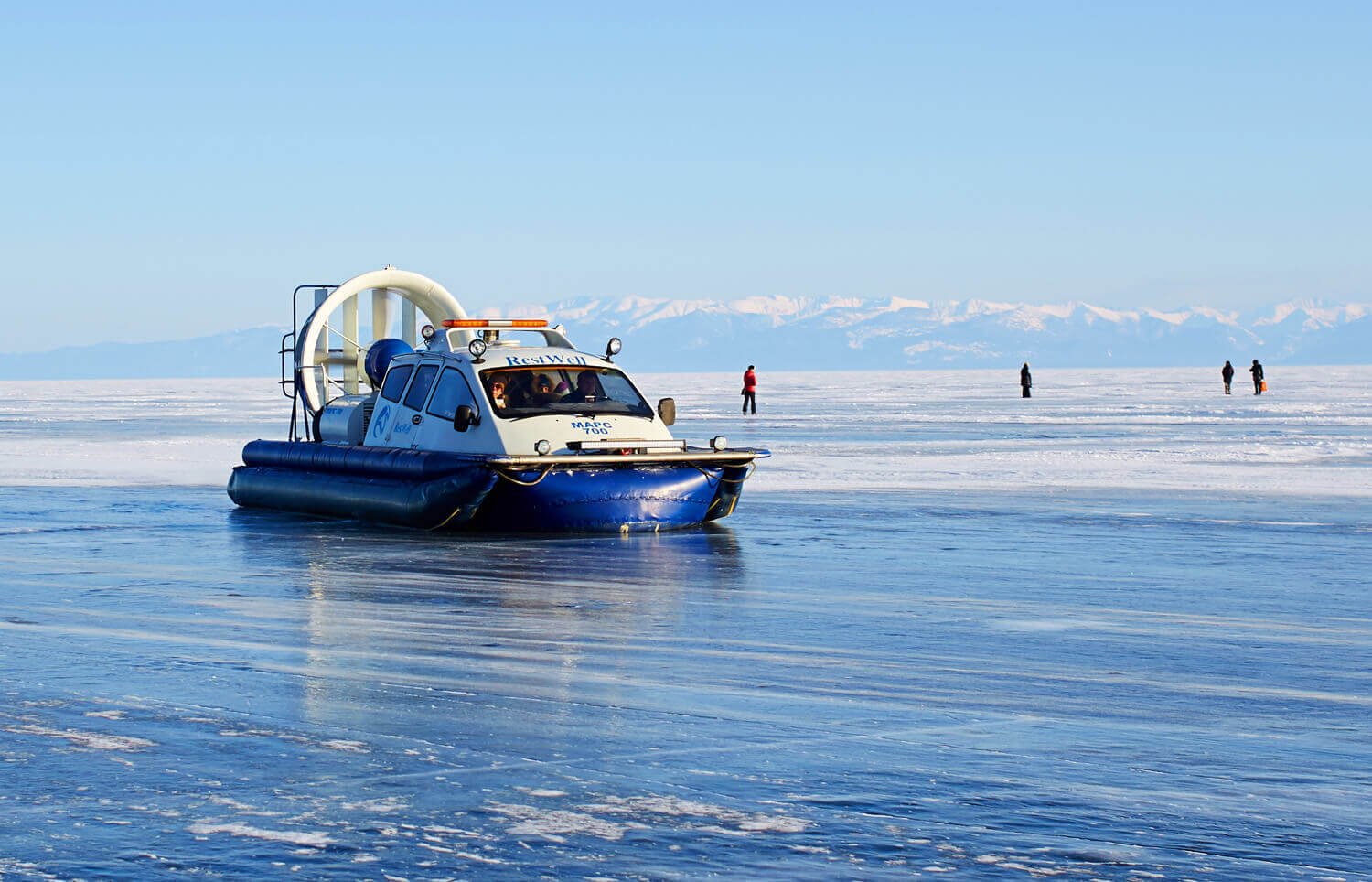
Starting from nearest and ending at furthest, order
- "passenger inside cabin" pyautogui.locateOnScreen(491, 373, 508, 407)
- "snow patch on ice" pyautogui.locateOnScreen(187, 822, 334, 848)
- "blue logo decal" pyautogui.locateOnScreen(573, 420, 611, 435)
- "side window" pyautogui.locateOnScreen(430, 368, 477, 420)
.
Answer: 1. "snow patch on ice" pyautogui.locateOnScreen(187, 822, 334, 848)
2. "blue logo decal" pyautogui.locateOnScreen(573, 420, 611, 435)
3. "passenger inside cabin" pyautogui.locateOnScreen(491, 373, 508, 407)
4. "side window" pyautogui.locateOnScreen(430, 368, 477, 420)

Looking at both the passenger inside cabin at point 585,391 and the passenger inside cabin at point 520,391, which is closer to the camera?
the passenger inside cabin at point 520,391

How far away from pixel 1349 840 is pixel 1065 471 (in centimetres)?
1598

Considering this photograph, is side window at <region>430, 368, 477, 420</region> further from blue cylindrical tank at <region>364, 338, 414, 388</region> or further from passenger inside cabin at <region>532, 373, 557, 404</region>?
blue cylindrical tank at <region>364, 338, 414, 388</region>

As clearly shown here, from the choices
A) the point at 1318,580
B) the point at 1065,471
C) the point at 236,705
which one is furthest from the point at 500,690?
the point at 1065,471

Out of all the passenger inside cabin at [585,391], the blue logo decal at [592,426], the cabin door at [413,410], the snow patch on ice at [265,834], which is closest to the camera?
the snow patch on ice at [265,834]

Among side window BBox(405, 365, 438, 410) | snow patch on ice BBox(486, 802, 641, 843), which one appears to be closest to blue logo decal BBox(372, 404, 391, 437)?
side window BBox(405, 365, 438, 410)

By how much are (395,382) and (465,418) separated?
6.13 ft

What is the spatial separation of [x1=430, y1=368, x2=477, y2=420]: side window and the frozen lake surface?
114cm

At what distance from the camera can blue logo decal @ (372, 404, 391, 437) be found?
52.2 ft

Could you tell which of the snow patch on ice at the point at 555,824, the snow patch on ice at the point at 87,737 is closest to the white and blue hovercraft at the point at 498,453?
the snow patch on ice at the point at 87,737

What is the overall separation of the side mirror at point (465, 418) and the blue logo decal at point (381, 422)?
1538 millimetres

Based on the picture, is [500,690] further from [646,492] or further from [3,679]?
[646,492]

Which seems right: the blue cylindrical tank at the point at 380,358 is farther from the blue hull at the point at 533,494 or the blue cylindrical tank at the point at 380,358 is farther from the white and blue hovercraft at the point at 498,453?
the blue hull at the point at 533,494

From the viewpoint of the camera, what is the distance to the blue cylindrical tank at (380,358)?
17641mm
